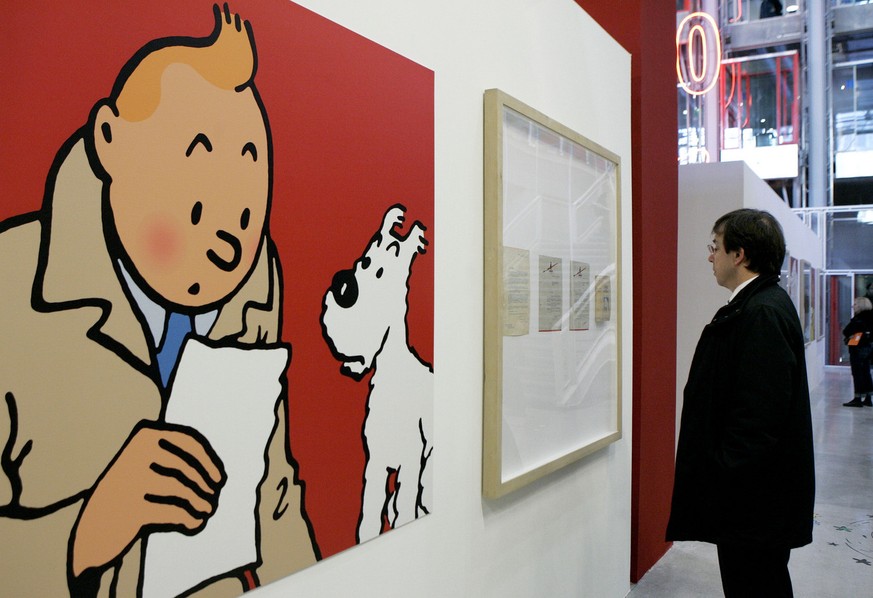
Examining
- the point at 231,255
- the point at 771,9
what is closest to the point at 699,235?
the point at 231,255

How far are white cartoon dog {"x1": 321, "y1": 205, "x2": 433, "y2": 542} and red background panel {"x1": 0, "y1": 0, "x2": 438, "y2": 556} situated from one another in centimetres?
3

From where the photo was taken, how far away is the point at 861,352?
407 inches

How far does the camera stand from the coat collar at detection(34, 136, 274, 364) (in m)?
1.04

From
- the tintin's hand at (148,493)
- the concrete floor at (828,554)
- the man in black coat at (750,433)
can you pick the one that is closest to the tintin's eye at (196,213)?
the tintin's hand at (148,493)

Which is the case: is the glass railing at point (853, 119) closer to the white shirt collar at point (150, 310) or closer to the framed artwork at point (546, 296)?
the framed artwork at point (546, 296)

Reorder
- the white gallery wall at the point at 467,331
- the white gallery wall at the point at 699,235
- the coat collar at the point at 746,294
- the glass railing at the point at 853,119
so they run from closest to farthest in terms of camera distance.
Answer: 1. the white gallery wall at the point at 467,331
2. the coat collar at the point at 746,294
3. the white gallery wall at the point at 699,235
4. the glass railing at the point at 853,119

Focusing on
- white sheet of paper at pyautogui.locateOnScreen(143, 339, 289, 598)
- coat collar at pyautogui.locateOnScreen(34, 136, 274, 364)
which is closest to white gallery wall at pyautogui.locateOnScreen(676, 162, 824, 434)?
white sheet of paper at pyautogui.locateOnScreen(143, 339, 289, 598)

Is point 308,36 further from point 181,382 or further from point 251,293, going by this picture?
point 181,382

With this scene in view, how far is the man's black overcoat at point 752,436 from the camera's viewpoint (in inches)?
87.7

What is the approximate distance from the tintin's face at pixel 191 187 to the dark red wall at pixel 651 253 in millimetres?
2743

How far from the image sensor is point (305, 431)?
150 centimetres

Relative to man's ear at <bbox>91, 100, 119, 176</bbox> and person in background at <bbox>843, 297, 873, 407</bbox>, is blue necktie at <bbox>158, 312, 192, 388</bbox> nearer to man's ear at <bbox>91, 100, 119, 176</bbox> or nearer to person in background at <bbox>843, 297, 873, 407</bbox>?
man's ear at <bbox>91, 100, 119, 176</bbox>

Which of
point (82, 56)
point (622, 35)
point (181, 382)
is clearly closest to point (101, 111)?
point (82, 56)

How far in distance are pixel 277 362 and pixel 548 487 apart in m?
1.56
